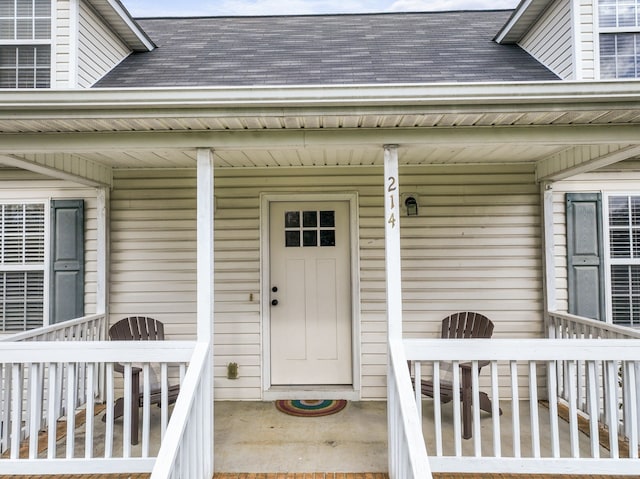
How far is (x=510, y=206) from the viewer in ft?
13.0

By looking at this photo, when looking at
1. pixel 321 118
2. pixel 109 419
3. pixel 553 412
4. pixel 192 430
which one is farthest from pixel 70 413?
pixel 553 412

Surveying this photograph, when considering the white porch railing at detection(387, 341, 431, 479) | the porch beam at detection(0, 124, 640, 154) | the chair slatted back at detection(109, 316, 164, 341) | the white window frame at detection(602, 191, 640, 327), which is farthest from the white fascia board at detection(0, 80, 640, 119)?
the chair slatted back at detection(109, 316, 164, 341)

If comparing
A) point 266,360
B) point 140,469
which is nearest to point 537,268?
point 266,360

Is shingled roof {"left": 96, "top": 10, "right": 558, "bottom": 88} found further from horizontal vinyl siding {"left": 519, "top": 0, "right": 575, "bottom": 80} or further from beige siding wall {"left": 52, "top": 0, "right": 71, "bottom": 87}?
beige siding wall {"left": 52, "top": 0, "right": 71, "bottom": 87}

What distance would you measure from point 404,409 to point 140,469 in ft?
5.51

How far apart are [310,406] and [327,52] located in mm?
3465

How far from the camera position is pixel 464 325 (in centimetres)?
380

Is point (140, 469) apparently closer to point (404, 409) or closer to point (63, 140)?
point (404, 409)

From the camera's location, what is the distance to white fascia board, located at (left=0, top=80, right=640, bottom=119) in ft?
7.75

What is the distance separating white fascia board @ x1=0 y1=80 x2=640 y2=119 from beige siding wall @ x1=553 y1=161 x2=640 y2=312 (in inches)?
64.8

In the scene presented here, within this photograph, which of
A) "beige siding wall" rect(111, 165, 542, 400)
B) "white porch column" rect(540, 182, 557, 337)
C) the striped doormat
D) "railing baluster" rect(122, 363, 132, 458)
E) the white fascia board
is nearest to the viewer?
the white fascia board

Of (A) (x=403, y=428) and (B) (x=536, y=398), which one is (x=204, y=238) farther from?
(B) (x=536, y=398)

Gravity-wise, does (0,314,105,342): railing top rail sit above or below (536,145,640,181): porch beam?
below

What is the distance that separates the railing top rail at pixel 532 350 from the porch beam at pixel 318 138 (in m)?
1.25
